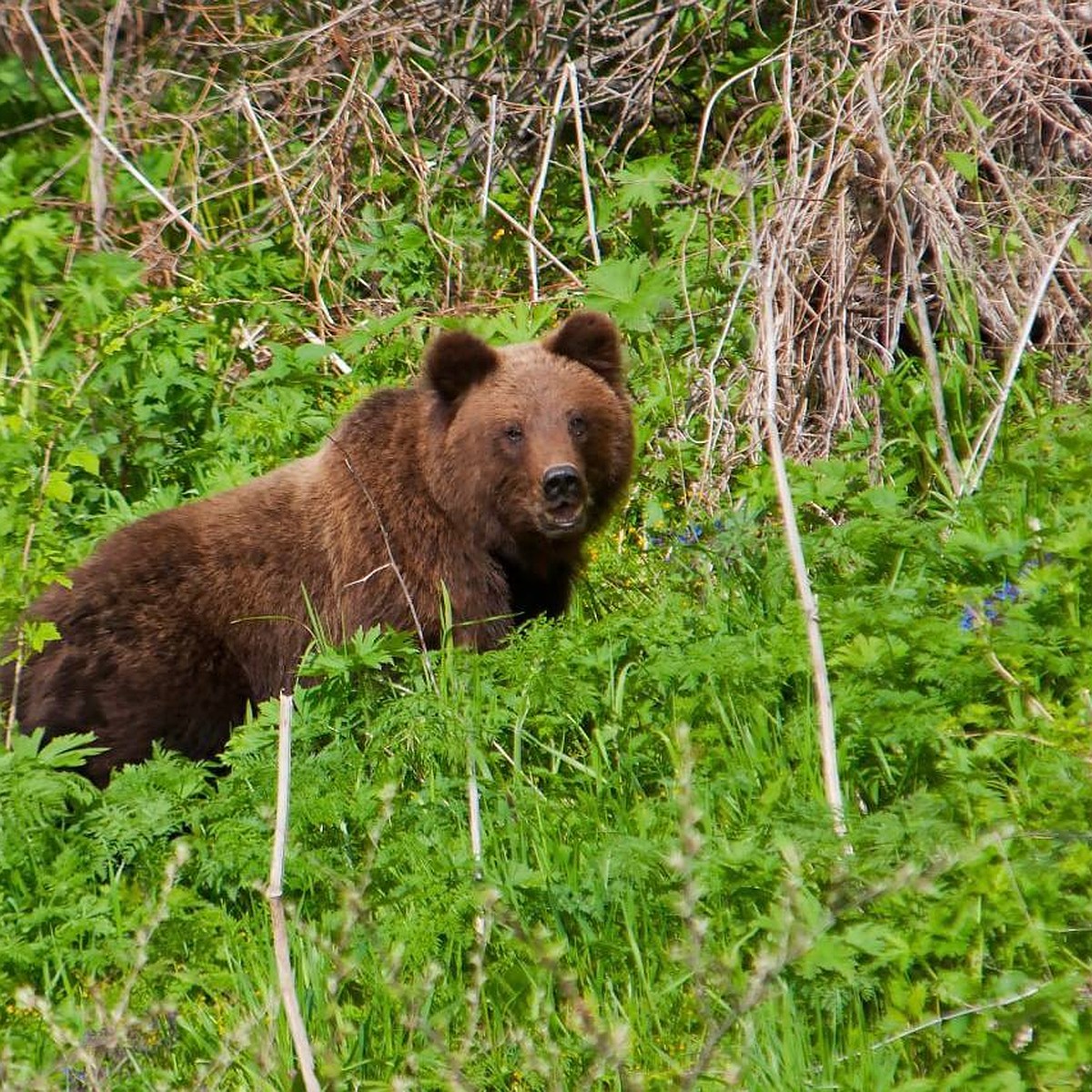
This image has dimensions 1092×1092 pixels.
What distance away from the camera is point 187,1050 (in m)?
4.26

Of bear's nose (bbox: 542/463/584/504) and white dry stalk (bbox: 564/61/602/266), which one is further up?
white dry stalk (bbox: 564/61/602/266)

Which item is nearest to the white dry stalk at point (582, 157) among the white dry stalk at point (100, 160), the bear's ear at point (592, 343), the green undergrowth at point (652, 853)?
the bear's ear at point (592, 343)

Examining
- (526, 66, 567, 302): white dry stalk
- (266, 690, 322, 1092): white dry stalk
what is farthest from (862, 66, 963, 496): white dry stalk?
(266, 690, 322, 1092): white dry stalk

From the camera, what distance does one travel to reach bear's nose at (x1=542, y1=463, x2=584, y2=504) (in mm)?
6543

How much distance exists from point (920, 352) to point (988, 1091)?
4.64 metres

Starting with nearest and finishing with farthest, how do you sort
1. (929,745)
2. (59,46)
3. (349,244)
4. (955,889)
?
(955,889)
(929,745)
(349,244)
(59,46)

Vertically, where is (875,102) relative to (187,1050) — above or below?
above

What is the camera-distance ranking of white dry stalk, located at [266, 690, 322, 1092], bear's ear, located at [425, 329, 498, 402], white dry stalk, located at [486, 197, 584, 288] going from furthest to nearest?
1. white dry stalk, located at [486, 197, 584, 288]
2. bear's ear, located at [425, 329, 498, 402]
3. white dry stalk, located at [266, 690, 322, 1092]

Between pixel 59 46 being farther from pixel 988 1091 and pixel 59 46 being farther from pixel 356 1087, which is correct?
pixel 988 1091

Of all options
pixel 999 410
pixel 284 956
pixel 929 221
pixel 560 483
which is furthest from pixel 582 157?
pixel 284 956

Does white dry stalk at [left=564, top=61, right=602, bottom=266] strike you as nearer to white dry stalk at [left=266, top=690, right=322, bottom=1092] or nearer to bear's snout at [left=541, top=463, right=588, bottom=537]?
bear's snout at [left=541, top=463, right=588, bottom=537]

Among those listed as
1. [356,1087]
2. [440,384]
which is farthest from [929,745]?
[440,384]

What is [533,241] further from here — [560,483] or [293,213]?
[560,483]

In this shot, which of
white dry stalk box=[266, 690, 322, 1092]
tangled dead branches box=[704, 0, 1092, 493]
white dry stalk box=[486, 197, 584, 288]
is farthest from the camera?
white dry stalk box=[486, 197, 584, 288]
